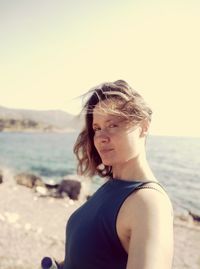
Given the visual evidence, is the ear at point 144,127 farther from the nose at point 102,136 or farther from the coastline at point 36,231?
the coastline at point 36,231

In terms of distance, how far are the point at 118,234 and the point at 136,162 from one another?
1.49ft

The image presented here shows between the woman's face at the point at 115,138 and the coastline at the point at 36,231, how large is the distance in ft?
18.5

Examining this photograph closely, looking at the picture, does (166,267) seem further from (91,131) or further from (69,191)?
(69,191)

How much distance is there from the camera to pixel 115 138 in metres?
1.92

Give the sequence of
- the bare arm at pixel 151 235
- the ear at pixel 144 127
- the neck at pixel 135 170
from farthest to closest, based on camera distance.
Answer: the ear at pixel 144 127
the neck at pixel 135 170
the bare arm at pixel 151 235

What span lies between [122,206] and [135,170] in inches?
12.8

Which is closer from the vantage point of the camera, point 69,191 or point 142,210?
point 142,210

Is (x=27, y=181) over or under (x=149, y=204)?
under

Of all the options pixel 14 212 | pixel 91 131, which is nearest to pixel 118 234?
pixel 91 131

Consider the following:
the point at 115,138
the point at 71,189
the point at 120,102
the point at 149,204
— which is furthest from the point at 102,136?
the point at 71,189

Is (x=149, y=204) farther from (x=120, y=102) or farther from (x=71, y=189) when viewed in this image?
(x=71, y=189)

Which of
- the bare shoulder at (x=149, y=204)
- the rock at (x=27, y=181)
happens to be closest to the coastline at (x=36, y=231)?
the rock at (x=27, y=181)

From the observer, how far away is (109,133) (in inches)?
76.7

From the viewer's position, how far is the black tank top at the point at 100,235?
5.40 feet
